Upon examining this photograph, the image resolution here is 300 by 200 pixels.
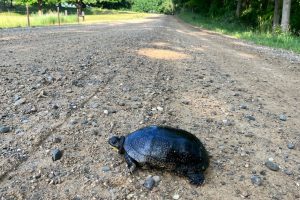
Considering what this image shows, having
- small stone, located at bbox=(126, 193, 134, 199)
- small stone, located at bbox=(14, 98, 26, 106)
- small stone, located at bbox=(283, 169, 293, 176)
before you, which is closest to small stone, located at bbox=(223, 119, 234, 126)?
small stone, located at bbox=(283, 169, 293, 176)

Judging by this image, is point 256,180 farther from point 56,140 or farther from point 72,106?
point 72,106

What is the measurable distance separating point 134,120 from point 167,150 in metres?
1.43

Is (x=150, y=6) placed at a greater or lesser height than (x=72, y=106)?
greater

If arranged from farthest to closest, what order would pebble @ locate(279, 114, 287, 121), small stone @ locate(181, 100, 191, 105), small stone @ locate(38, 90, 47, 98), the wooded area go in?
the wooded area → small stone @ locate(181, 100, 191, 105) → small stone @ locate(38, 90, 47, 98) → pebble @ locate(279, 114, 287, 121)

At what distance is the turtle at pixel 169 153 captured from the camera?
3420mm

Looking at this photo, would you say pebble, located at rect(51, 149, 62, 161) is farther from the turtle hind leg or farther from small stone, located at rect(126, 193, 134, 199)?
the turtle hind leg

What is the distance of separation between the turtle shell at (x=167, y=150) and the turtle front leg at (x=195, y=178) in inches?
3.4

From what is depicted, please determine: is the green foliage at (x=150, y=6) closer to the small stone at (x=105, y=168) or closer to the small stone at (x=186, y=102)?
the small stone at (x=186, y=102)

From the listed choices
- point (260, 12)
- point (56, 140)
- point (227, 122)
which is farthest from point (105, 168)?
point (260, 12)

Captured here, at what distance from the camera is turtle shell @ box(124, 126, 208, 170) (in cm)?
342

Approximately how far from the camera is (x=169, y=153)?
3424 mm

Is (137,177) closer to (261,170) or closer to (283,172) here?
(261,170)

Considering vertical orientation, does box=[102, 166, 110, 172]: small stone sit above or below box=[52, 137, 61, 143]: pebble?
below

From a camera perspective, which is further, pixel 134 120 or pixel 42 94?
pixel 42 94
